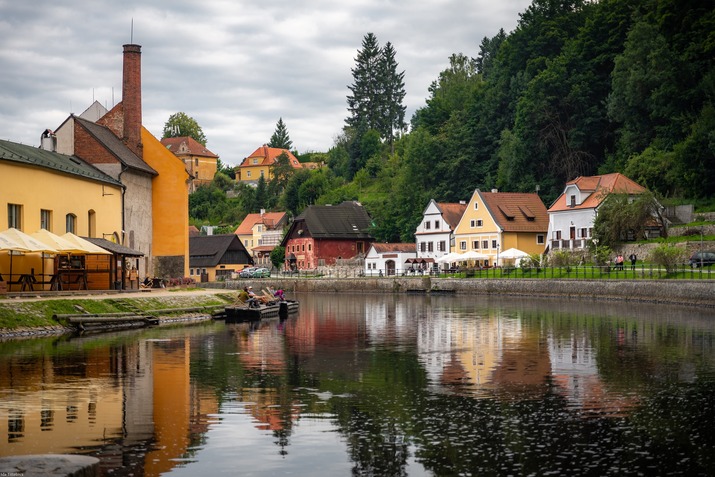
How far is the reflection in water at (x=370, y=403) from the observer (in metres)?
15.3

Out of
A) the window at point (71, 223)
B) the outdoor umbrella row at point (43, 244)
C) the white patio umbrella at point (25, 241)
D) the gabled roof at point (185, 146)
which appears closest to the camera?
the outdoor umbrella row at point (43, 244)

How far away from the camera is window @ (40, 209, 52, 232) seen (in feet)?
156

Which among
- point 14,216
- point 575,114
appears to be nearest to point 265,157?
point 575,114

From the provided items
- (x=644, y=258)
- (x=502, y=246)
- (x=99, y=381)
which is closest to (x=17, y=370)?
(x=99, y=381)

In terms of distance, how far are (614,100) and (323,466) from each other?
81268 mm

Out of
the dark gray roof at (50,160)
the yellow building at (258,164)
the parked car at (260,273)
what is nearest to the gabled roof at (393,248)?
the parked car at (260,273)

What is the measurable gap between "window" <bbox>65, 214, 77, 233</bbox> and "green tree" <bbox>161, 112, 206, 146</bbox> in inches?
5368

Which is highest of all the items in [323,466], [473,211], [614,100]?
[614,100]

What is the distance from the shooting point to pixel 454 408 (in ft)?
64.4

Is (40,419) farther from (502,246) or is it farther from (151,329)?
(502,246)

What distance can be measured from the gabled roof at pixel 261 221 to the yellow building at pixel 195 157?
2412 cm

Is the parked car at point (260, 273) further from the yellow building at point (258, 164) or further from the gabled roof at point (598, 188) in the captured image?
the yellow building at point (258, 164)

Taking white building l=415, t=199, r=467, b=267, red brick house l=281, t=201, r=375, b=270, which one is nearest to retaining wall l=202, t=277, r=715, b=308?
white building l=415, t=199, r=467, b=267

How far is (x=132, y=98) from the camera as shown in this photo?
61719 mm
